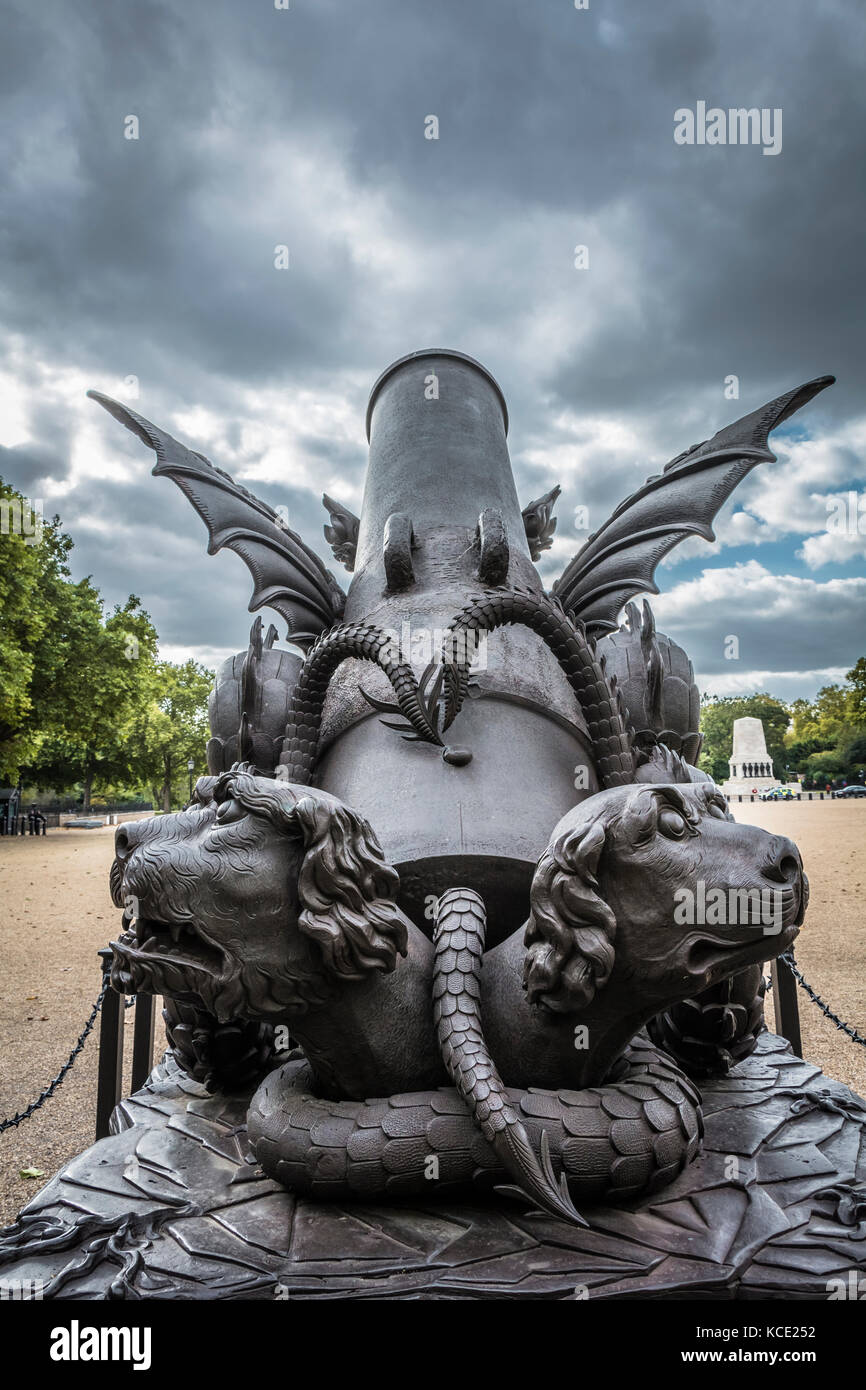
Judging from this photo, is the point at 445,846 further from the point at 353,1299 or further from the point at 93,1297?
the point at 93,1297

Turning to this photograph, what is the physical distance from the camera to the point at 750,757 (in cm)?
4812

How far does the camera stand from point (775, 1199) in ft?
7.13

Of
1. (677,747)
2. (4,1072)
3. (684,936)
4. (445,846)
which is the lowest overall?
(4,1072)

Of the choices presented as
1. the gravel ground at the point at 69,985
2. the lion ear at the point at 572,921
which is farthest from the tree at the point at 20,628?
the lion ear at the point at 572,921

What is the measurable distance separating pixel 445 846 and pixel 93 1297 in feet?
4.69

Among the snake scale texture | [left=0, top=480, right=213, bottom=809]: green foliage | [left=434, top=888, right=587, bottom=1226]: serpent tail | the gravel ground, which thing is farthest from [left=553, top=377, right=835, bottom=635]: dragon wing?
[left=0, top=480, right=213, bottom=809]: green foliage

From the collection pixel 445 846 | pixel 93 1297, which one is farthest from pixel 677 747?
pixel 93 1297

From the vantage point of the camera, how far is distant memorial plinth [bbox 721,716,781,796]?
48.0 metres

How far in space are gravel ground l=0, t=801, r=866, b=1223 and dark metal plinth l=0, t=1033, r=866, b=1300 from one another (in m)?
2.22

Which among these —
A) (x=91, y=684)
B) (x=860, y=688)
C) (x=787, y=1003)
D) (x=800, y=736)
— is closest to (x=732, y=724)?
(x=800, y=736)

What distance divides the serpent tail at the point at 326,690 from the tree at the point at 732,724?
169ft

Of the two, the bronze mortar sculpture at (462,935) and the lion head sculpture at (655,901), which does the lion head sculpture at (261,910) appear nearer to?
the bronze mortar sculpture at (462,935)
